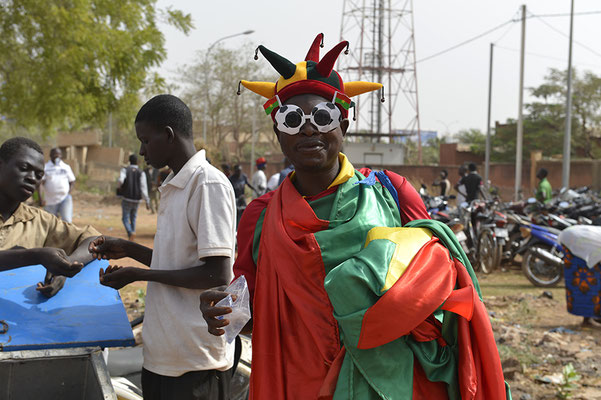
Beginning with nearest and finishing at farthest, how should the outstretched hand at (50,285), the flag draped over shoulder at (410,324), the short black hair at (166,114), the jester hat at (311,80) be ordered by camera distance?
1. the flag draped over shoulder at (410,324)
2. the jester hat at (311,80)
3. the short black hair at (166,114)
4. the outstretched hand at (50,285)

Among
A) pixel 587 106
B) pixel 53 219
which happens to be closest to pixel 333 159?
pixel 53 219

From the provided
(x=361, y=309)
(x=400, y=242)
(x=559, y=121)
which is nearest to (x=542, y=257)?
(x=400, y=242)

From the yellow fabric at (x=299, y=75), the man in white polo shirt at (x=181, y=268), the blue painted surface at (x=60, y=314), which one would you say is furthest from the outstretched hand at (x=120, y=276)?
the yellow fabric at (x=299, y=75)

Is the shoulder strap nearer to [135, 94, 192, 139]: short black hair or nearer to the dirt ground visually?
[135, 94, 192, 139]: short black hair

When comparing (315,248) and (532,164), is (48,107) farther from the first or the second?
(532,164)

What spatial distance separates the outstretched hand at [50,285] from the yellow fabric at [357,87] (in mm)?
1622

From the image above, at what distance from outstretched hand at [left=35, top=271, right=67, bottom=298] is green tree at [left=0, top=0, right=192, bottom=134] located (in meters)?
10.8

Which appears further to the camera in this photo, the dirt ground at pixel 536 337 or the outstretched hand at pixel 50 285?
the dirt ground at pixel 536 337

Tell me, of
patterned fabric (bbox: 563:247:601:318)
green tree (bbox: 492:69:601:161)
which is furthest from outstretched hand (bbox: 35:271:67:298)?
green tree (bbox: 492:69:601:161)

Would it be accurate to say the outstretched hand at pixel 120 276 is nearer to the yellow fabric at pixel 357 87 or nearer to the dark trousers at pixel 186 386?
→ the dark trousers at pixel 186 386

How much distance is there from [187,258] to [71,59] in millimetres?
11542

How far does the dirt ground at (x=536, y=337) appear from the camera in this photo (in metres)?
4.96

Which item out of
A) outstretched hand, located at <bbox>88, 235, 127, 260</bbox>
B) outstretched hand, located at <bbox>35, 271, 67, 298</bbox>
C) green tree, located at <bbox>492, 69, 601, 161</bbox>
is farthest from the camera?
green tree, located at <bbox>492, 69, 601, 161</bbox>

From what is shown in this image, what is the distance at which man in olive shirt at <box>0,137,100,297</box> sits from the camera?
117 inches
